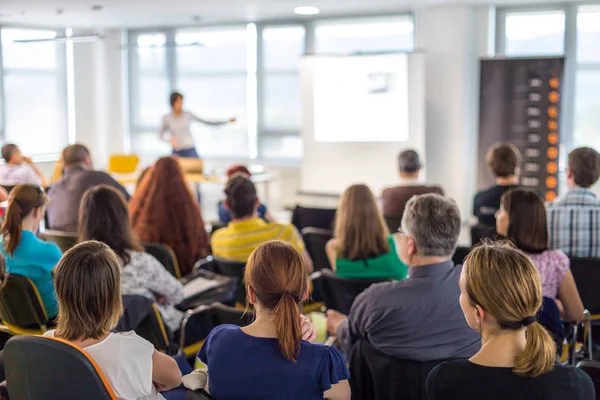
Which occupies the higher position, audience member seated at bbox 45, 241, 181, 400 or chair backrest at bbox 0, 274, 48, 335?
audience member seated at bbox 45, 241, 181, 400

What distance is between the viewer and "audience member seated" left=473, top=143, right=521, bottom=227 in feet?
17.1

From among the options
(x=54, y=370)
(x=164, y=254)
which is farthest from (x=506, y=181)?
(x=54, y=370)

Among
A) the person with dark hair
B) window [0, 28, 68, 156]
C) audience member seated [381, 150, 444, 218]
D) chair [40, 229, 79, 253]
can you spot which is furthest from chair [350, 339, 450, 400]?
window [0, 28, 68, 156]

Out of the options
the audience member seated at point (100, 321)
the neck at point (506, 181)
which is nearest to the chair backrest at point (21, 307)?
the audience member seated at point (100, 321)

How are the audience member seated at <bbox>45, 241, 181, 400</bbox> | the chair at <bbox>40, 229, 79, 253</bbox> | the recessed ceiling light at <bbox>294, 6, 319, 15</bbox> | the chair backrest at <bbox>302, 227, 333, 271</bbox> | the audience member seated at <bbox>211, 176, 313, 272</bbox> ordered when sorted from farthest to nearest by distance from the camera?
the recessed ceiling light at <bbox>294, 6, 319, 15</bbox>
the chair backrest at <bbox>302, 227, 333, 271</bbox>
the chair at <bbox>40, 229, 79, 253</bbox>
the audience member seated at <bbox>211, 176, 313, 272</bbox>
the audience member seated at <bbox>45, 241, 181, 400</bbox>

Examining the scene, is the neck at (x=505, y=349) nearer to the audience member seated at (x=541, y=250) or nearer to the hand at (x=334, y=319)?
the audience member seated at (x=541, y=250)

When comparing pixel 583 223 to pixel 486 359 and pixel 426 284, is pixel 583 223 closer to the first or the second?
pixel 426 284

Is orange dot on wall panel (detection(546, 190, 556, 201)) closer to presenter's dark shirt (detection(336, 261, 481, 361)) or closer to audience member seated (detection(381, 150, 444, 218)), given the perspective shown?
audience member seated (detection(381, 150, 444, 218))

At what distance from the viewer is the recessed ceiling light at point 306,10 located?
9.23 m

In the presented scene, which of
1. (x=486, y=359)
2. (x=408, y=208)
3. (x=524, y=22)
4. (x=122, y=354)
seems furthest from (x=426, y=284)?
(x=524, y=22)

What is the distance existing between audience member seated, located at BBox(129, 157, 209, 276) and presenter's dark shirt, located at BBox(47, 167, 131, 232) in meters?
0.58

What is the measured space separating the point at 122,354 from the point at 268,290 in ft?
1.50

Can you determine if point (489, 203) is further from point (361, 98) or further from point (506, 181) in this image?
point (361, 98)

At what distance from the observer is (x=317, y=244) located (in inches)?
190
